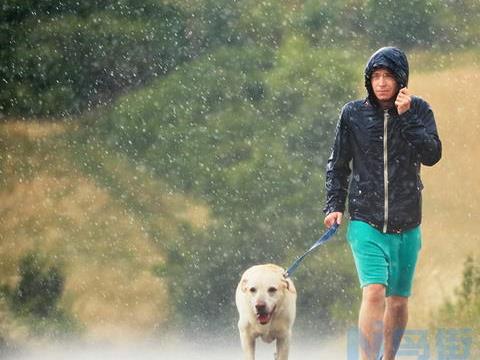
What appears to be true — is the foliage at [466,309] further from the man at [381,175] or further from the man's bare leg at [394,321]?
the man at [381,175]

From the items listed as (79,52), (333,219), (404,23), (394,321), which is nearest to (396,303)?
(394,321)

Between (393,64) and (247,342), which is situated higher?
(393,64)

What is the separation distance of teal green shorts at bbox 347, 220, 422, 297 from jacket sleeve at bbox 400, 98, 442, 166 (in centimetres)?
34

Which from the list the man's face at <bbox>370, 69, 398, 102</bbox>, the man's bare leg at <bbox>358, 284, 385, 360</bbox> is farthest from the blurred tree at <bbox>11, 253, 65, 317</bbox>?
the man's face at <bbox>370, 69, 398, 102</bbox>

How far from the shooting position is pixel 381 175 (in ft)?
14.9

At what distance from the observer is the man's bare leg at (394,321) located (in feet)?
15.5

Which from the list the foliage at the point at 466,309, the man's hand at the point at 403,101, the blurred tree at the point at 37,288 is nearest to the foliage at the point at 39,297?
the blurred tree at the point at 37,288

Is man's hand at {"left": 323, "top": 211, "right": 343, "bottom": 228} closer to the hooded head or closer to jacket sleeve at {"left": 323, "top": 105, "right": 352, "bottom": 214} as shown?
jacket sleeve at {"left": 323, "top": 105, "right": 352, "bottom": 214}

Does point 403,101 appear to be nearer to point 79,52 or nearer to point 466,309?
point 466,309

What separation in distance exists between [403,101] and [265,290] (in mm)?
Answer: 1054

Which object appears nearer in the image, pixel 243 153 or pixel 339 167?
pixel 339 167

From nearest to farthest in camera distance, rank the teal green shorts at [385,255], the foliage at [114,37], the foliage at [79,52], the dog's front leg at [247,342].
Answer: the teal green shorts at [385,255] < the dog's front leg at [247,342] < the foliage at [114,37] < the foliage at [79,52]

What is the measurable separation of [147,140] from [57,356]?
1907 mm

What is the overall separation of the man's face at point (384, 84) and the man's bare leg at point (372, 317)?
2.52 feet
